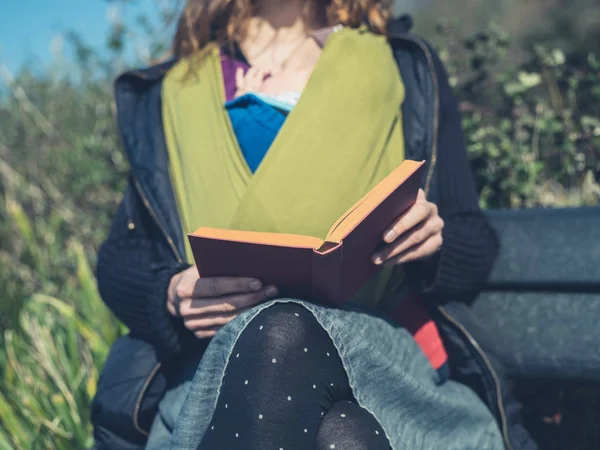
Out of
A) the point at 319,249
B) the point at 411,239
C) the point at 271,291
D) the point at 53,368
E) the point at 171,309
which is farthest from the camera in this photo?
the point at 53,368

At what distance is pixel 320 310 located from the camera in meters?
1.17

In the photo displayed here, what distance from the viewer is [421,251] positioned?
54.2 inches

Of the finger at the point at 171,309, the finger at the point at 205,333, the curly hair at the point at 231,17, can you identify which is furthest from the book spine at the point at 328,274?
the curly hair at the point at 231,17

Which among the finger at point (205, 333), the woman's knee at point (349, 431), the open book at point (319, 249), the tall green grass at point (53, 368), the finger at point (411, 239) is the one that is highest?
the open book at point (319, 249)

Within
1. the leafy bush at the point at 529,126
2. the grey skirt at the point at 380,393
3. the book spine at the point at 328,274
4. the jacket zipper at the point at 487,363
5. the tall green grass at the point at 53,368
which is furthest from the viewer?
the leafy bush at the point at 529,126

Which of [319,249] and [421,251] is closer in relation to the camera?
[319,249]

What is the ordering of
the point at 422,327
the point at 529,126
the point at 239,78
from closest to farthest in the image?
the point at 422,327 < the point at 239,78 < the point at 529,126

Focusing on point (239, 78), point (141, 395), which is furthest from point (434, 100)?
Answer: point (141, 395)

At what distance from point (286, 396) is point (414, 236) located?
0.46 m

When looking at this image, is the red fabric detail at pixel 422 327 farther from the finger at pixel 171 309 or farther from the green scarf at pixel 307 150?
the finger at pixel 171 309

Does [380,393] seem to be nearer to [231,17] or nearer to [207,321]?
[207,321]

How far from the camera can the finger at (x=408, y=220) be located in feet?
4.09

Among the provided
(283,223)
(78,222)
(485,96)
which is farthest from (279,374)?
(78,222)

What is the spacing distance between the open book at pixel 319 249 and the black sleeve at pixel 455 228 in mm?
248
